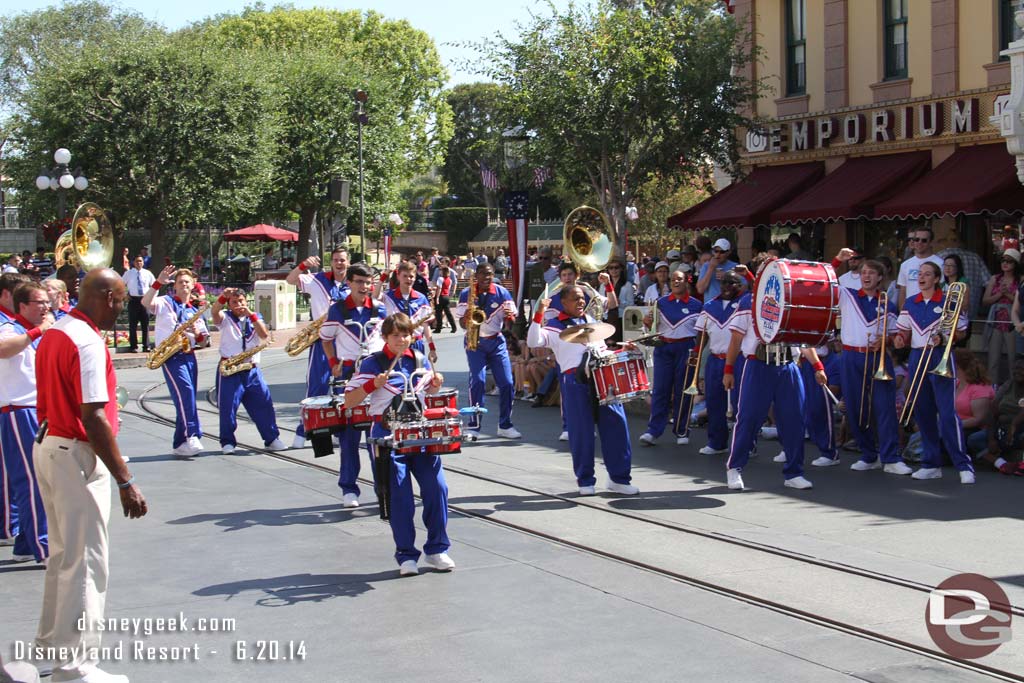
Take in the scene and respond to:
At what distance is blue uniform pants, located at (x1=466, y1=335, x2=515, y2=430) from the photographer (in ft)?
45.5

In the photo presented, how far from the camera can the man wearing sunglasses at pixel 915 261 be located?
12.5m

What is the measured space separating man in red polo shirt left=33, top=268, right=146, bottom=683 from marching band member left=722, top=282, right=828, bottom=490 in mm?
5978

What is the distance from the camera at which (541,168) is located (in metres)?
22.0

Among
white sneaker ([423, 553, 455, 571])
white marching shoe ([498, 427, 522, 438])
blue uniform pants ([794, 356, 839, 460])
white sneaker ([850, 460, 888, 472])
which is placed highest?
blue uniform pants ([794, 356, 839, 460])

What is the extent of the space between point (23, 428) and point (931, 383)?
7.43 metres

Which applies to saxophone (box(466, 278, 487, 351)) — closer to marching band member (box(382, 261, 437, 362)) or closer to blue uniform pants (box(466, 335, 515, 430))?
blue uniform pants (box(466, 335, 515, 430))

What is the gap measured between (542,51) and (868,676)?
1621 centimetres

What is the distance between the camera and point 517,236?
59.3 ft

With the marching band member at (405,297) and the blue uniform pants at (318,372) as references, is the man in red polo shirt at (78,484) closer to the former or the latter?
the marching band member at (405,297)

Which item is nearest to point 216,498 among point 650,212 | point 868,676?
point 868,676

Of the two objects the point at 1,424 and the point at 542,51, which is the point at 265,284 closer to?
the point at 542,51

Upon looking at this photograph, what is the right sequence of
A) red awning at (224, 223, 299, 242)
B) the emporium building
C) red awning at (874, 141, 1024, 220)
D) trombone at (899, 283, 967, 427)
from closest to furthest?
trombone at (899, 283, 967, 427), red awning at (874, 141, 1024, 220), the emporium building, red awning at (224, 223, 299, 242)

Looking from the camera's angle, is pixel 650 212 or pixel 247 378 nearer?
pixel 247 378

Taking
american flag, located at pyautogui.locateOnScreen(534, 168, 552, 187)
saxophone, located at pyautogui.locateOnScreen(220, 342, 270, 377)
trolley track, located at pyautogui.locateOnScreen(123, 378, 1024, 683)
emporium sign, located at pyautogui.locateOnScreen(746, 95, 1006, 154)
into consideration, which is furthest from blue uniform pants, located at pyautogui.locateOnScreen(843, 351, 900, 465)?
Result: american flag, located at pyautogui.locateOnScreen(534, 168, 552, 187)
